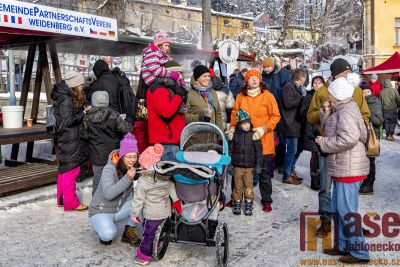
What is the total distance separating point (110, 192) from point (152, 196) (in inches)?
23.5

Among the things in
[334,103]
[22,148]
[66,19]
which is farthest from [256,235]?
[22,148]

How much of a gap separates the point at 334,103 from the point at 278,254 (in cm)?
156

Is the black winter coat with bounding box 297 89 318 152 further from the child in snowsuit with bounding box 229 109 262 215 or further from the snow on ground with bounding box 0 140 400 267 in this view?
the child in snowsuit with bounding box 229 109 262 215

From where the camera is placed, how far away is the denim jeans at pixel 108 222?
4.38 metres

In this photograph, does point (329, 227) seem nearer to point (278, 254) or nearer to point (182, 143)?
point (278, 254)

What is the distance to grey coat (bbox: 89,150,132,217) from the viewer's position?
4.26m

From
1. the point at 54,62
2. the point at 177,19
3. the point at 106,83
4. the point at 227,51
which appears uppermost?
the point at 177,19

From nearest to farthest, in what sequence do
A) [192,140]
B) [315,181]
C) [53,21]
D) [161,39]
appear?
1. [192,140]
2. [161,39]
3. [53,21]
4. [315,181]

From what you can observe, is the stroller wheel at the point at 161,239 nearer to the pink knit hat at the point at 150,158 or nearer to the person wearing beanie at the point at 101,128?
the pink knit hat at the point at 150,158

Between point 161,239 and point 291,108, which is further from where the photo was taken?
point 291,108

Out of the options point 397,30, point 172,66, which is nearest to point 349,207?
point 172,66

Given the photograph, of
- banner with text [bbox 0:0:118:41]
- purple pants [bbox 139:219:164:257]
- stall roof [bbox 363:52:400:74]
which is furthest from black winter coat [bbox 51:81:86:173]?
stall roof [bbox 363:52:400:74]

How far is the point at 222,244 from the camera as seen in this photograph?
3.83 meters

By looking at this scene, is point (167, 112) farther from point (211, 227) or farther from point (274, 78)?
point (274, 78)
